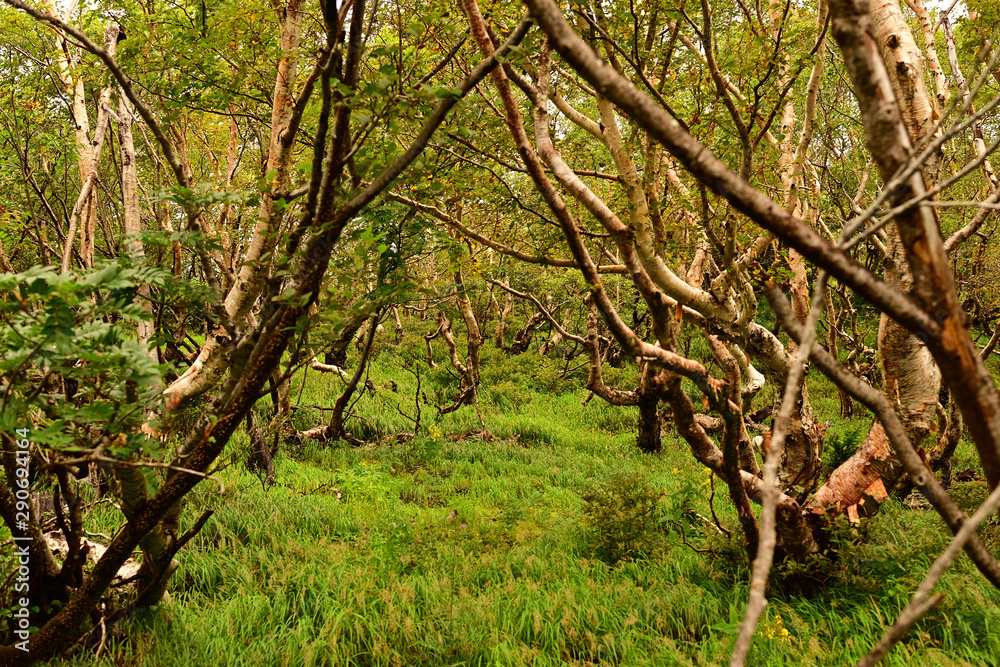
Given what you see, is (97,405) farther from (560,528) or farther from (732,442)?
(560,528)

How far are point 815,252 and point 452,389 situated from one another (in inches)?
463

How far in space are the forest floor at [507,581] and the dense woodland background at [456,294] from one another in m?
0.03

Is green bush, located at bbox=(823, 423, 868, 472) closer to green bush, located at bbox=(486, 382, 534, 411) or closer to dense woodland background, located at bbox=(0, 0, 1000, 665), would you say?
dense woodland background, located at bbox=(0, 0, 1000, 665)

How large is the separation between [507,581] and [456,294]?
8.59 ft

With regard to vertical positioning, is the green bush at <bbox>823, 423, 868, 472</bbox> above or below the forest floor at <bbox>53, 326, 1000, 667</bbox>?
above

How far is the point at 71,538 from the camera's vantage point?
3250mm

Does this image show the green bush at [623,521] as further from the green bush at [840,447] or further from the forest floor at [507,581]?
the green bush at [840,447]

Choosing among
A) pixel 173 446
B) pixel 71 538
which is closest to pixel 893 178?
pixel 71 538

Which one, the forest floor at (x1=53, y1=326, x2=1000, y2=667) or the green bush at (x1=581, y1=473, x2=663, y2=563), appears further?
the green bush at (x1=581, y1=473, x2=663, y2=563)

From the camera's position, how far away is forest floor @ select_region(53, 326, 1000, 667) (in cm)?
378
